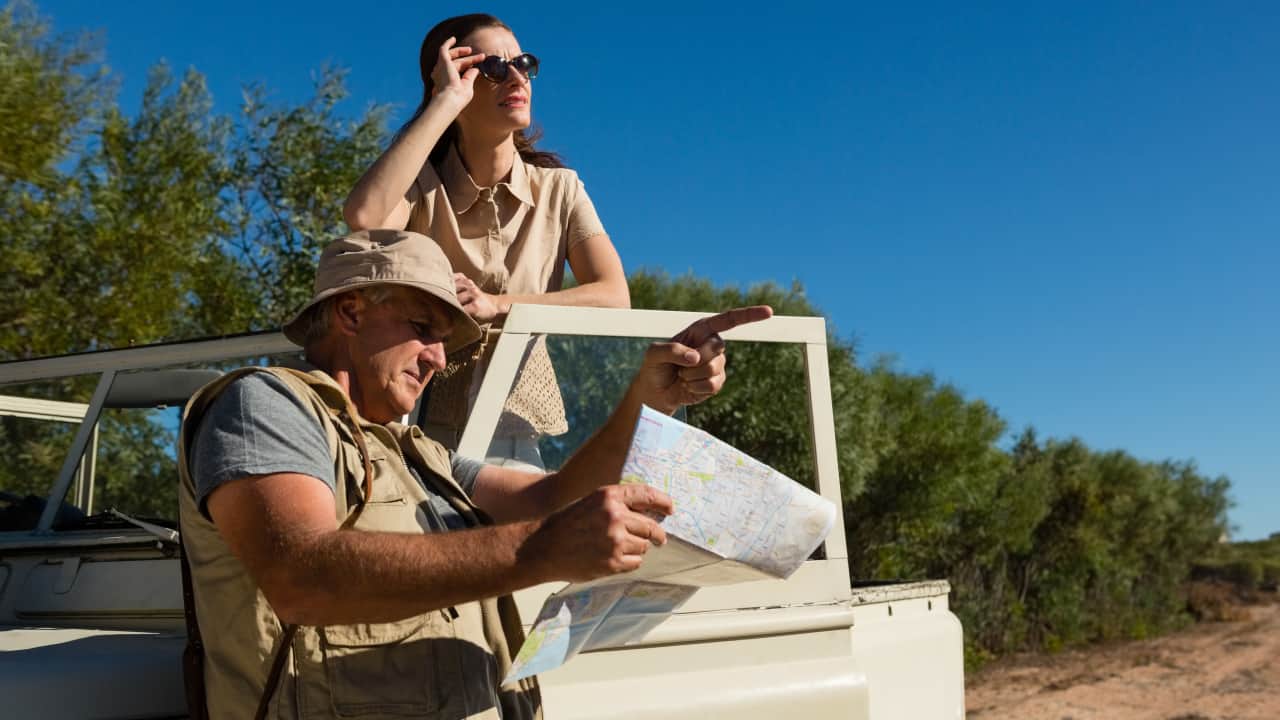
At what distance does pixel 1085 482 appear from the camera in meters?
21.0

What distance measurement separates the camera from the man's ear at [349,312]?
219 centimetres

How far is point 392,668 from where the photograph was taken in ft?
6.31

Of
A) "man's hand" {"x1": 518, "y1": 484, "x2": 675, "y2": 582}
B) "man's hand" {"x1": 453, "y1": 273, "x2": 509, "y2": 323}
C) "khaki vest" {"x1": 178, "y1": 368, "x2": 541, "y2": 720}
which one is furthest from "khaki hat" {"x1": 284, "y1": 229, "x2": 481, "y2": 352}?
"man's hand" {"x1": 518, "y1": 484, "x2": 675, "y2": 582}

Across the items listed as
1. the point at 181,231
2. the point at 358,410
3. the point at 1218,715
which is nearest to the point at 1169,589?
the point at 1218,715

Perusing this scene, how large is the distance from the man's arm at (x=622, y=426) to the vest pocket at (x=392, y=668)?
52 centimetres

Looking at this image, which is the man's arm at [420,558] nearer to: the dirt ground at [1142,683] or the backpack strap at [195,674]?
the backpack strap at [195,674]

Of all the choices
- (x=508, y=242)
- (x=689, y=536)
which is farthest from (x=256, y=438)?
(x=508, y=242)

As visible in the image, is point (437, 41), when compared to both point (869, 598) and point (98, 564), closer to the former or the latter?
point (98, 564)

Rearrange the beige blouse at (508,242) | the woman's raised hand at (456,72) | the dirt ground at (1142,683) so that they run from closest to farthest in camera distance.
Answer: the beige blouse at (508,242) → the woman's raised hand at (456,72) → the dirt ground at (1142,683)

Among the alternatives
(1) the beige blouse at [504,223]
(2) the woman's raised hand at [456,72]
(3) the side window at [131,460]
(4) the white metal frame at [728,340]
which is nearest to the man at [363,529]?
(4) the white metal frame at [728,340]

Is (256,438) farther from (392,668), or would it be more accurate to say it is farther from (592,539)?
(592,539)

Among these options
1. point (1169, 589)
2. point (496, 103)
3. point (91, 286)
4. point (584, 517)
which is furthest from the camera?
point (1169, 589)

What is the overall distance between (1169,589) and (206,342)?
2283 cm

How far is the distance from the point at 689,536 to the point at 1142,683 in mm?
13234
